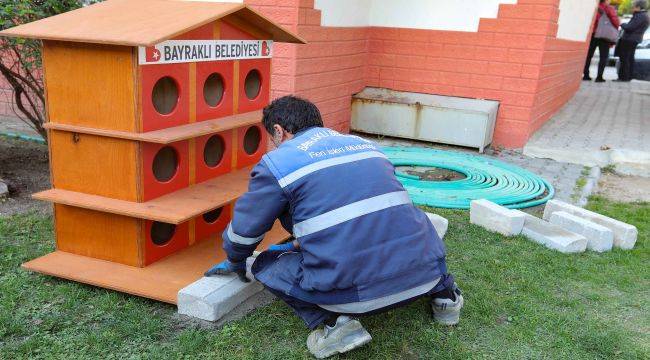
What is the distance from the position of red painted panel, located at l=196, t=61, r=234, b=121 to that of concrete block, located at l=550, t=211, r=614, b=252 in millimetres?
2850

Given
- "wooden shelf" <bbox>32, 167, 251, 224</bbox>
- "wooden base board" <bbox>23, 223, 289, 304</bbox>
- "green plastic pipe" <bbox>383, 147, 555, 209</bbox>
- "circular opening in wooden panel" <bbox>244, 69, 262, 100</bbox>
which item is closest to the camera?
"wooden shelf" <bbox>32, 167, 251, 224</bbox>

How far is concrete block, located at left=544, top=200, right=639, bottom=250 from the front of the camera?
4.51m

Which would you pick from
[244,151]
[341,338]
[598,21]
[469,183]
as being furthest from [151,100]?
[598,21]

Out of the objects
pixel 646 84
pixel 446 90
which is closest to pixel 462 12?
pixel 446 90

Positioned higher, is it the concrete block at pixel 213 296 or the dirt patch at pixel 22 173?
the concrete block at pixel 213 296

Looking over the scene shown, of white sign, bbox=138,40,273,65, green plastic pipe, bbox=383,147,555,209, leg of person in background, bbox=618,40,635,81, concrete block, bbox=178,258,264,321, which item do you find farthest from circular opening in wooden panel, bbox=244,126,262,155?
leg of person in background, bbox=618,40,635,81

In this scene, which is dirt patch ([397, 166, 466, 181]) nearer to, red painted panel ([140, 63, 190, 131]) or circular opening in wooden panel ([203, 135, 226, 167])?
circular opening in wooden panel ([203, 135, 226, 167])

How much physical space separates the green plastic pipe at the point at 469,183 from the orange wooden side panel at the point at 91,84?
299cm

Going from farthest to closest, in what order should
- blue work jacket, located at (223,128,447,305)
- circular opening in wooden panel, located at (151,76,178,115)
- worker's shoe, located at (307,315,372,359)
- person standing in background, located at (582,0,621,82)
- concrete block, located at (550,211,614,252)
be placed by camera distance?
person standing in background, located at (582,0,621,82)
concrete block, located at (550,211,614,252)
circular opening in wooden panel, located at (151,76,178,115)
worker's shoe, located at (307,315,372,359)
blue work jacket, located at (223,128,447,305)

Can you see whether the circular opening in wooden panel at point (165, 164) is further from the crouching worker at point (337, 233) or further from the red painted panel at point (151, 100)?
the crouching worker at point (337, 233)

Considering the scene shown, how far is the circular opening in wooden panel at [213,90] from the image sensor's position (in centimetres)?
389

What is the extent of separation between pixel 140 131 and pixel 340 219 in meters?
1.30

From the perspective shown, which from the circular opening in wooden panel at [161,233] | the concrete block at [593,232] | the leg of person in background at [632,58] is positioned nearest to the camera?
the circular opening in wooden panel at [161,233]

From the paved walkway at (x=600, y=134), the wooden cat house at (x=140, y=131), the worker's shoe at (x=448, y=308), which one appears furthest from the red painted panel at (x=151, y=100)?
the paved walkway at (x=600, y=134)
